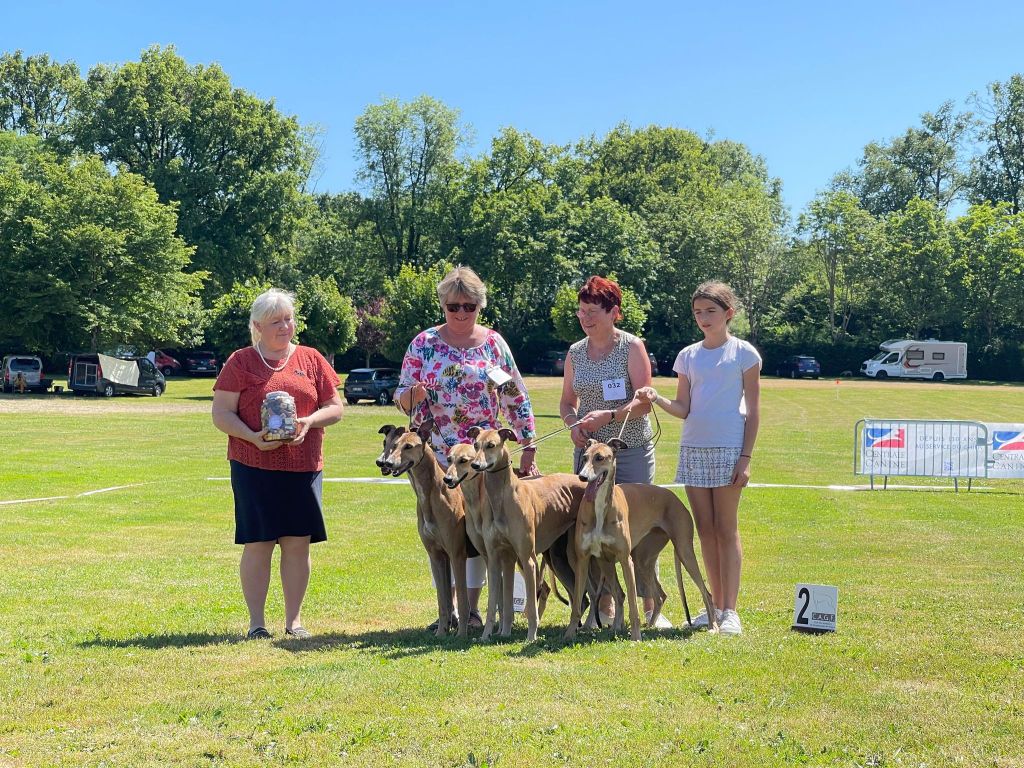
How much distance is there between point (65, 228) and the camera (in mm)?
48250

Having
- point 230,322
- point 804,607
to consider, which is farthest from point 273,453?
point 230,322

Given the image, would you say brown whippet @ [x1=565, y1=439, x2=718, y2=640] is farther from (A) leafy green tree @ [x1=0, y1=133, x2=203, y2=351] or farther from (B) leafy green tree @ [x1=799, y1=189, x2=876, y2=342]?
(B) leafy green tree @ [x1=799, y1=189, x2=876, y2=342]

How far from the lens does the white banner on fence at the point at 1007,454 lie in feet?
57.1

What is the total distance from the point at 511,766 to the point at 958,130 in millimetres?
91787

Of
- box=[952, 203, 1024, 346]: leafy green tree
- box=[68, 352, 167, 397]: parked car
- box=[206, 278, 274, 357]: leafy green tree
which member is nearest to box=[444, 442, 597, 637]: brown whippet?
box=[68, 352, 167, 397]: parked car

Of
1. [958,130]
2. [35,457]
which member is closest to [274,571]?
[35,457]

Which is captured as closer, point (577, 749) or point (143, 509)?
point (577, 749)

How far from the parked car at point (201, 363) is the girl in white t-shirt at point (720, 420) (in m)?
59.6

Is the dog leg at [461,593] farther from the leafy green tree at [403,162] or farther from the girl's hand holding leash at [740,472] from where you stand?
the leafy green tree at [403,162]

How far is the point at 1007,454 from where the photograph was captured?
1745cm

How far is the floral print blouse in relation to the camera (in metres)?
6.62

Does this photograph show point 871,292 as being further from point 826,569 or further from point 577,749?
point 577,749

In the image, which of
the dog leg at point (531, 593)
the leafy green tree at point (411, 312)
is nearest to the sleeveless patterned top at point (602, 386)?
the dog leg at point (531, 593)

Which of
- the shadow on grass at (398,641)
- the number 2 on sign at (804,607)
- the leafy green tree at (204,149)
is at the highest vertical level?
the leafy green tree at (204,149)
